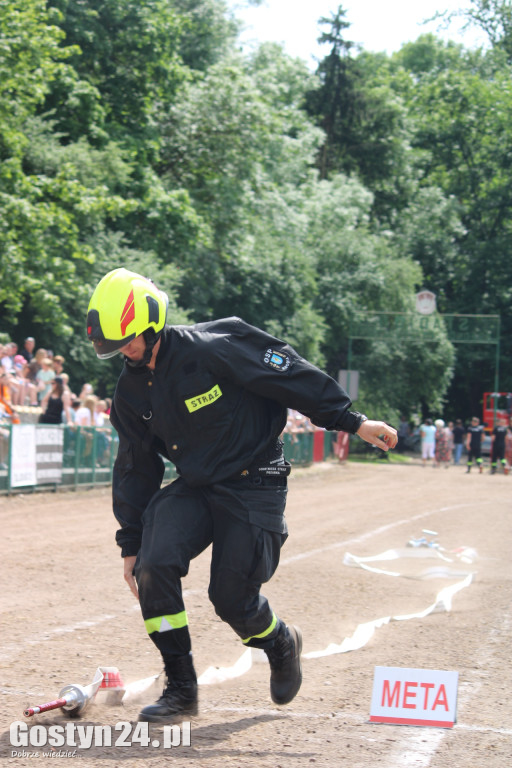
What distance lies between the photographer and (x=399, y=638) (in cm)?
698

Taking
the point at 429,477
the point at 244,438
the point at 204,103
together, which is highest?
the point at 204,103

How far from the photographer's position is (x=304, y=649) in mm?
6691

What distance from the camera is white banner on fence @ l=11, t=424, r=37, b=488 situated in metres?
16.5

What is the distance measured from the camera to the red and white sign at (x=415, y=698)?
4.80 m

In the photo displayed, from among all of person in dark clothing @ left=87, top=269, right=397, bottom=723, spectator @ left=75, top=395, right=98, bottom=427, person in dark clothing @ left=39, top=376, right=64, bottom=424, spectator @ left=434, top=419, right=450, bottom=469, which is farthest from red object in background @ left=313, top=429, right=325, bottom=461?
person in dark clothing @ left=87, top=269, right=397, bottom=723

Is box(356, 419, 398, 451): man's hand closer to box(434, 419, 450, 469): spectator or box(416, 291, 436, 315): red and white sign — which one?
box(434, 419, 450, 469): spectator

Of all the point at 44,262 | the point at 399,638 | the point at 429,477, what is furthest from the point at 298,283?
the point at 399,638

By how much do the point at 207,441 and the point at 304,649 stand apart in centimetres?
248

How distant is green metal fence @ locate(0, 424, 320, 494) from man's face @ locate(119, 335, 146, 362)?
11865mm

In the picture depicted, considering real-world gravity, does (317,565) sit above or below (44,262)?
below

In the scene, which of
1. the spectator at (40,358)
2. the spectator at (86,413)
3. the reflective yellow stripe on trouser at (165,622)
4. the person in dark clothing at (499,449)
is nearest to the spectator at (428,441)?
the person in dark clothing at (499,449)

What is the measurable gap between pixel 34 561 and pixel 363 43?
4627 cm

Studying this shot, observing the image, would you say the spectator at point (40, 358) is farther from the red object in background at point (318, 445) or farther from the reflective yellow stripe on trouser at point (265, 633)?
the reflective yellow stripe on trouser at point (265, 633)

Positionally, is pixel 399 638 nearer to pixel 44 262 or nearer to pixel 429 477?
pixel 44 262
